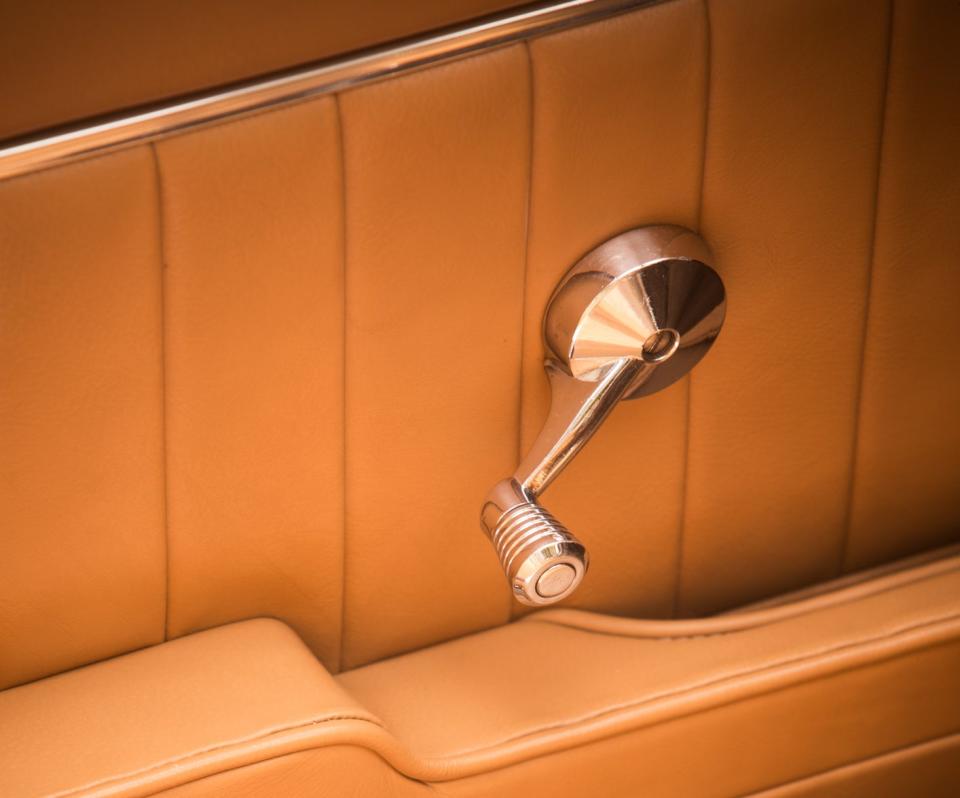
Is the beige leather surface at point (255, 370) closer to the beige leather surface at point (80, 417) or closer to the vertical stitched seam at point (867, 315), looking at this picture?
the beige leather surface at point (80, 417)

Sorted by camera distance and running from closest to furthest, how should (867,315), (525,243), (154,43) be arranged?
(154,43) < (525,243) < (867,315)

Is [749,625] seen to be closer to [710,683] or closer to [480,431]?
[710,683]

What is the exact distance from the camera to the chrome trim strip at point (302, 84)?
64 cm

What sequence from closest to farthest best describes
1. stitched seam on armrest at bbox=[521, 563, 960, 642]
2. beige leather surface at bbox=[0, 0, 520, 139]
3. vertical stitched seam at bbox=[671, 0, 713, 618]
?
beige leather surface at bbox=[0, 0, 520, 139] → vertical stitched seam at bbox=[671, 0, 713, 618] → stitched seam on armrest at bbox=[521, 563, 960, 642]

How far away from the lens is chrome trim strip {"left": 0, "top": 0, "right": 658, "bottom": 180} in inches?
25.1

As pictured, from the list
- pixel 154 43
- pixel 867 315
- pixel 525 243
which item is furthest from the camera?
pixel 867 315

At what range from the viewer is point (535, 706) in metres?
0.79

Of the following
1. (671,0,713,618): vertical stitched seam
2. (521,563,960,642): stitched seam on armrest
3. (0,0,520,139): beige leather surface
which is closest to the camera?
(0,0,520,139): beige leather surface

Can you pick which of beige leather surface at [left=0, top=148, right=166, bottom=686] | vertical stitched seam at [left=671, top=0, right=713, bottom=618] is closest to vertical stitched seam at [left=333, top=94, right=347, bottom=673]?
beige leather surface at [left=0, top=148, right=166, bottom=686]

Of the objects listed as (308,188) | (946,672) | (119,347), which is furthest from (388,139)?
(946,672)

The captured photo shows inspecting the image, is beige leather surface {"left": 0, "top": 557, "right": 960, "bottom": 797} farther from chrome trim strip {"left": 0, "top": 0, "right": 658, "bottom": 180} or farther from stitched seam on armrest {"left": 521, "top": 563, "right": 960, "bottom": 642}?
chrome trim strip {"left": 0, "top": 0, "right": 658, "bottom": 180}

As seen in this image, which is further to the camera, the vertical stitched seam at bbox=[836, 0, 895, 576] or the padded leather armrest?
the vertical stitched seam at bbox=[836, 0, 895, 576]

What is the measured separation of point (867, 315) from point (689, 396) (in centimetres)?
14

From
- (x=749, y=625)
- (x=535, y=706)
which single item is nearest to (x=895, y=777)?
(x=749, y=625)
